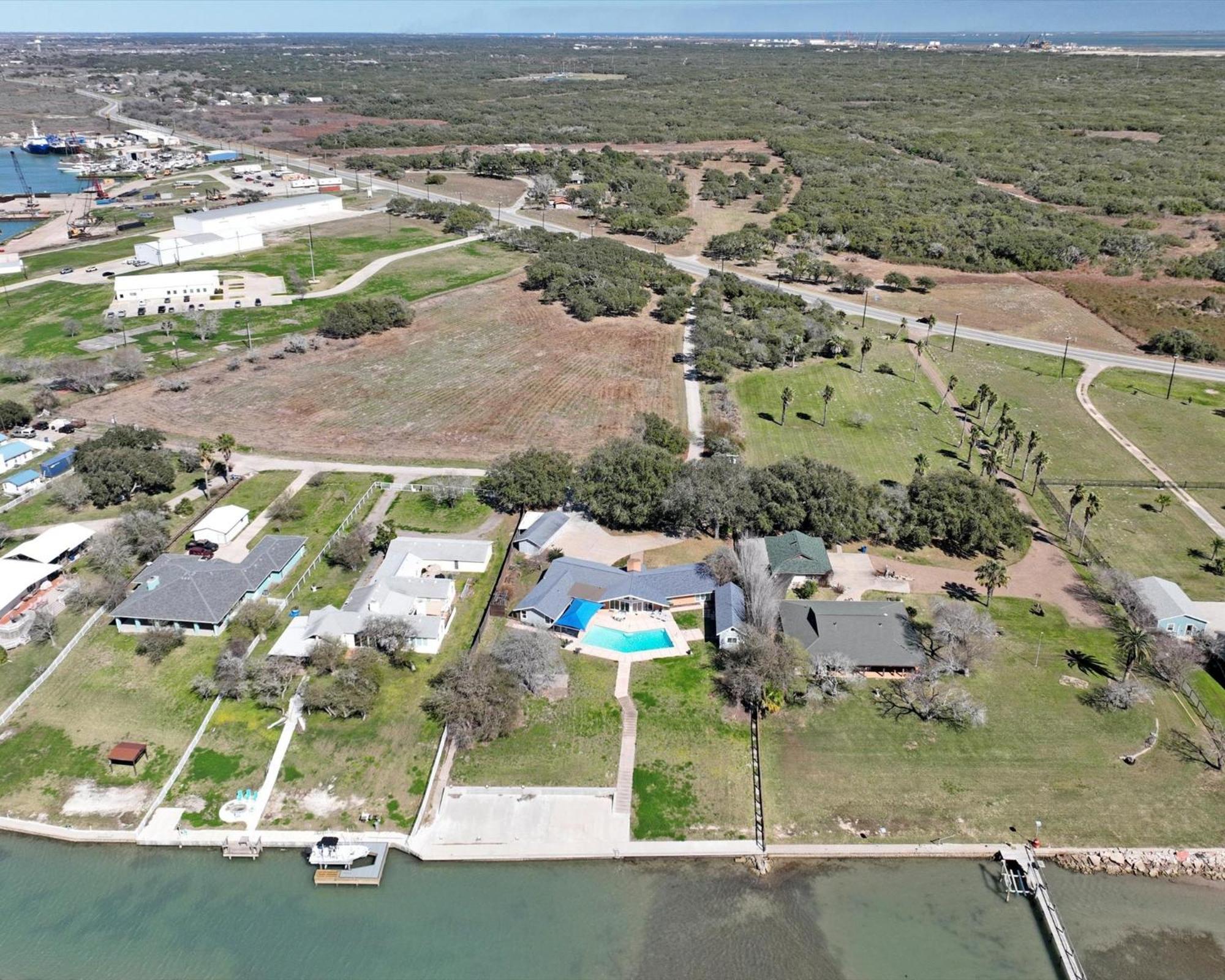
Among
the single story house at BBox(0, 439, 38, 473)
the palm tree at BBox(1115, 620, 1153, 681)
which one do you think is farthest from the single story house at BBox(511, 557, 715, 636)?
the single story house at BBox(0, 439, 38, 473)

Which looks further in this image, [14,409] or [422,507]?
[14,409]

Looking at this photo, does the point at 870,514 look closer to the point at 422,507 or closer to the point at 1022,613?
the point at 1022,613

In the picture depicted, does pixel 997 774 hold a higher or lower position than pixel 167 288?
lower

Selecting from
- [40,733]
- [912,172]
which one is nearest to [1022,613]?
[40,733]

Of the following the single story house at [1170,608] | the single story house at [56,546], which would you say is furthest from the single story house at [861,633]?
the single story house at [56,546]

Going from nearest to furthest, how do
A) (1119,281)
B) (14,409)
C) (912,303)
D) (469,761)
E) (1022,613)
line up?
1. (469,761)
2. (1022,613)
3. (14,409)
4. (912,303)
5. (1119,281)

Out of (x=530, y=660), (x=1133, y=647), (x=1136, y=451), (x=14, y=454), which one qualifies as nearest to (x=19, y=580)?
(x=14, y=454)

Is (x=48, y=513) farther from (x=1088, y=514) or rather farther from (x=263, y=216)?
(x=263, y=216)
